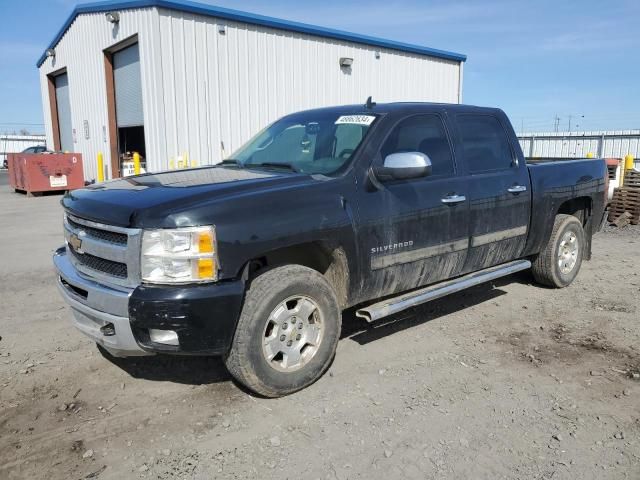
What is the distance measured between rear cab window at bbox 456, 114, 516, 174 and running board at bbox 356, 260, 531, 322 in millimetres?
940

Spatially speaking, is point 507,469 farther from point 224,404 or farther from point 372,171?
point 372,171

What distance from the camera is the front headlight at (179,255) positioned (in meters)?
3.04

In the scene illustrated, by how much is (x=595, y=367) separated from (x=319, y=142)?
8.98ft

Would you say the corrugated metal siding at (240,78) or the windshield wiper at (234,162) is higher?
the corrugated metal siding at (240,78)

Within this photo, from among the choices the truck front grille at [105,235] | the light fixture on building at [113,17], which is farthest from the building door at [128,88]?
the truck front grille at [105,235]

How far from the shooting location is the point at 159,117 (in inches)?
545

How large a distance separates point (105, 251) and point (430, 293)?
8.06 feet

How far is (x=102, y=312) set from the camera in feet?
10.6

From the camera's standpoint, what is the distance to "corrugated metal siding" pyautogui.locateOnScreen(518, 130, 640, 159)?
26203 mm

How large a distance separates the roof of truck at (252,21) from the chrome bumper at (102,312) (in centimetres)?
1157

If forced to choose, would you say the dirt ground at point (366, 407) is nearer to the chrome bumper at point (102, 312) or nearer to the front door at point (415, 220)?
the chrome bumper at point (102, 312)

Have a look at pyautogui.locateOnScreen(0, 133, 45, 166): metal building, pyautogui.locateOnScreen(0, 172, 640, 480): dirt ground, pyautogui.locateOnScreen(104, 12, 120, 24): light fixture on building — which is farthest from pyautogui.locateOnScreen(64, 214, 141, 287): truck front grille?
pyautogui.locateOnScreen(0, 133, 45, 166): metal building

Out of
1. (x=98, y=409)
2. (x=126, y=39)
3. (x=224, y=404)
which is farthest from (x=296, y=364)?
(x=126, y=39)

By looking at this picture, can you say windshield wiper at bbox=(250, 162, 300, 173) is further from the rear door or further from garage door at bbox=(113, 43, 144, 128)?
garage door at bbox=(113, 43, 144, 128)
